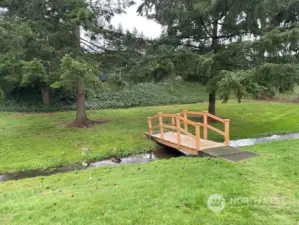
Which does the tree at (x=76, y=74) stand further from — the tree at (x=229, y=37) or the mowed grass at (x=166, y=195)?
the mowed grass at (x=166, y=195)

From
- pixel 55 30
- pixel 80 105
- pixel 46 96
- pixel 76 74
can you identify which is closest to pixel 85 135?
pixel 80 105

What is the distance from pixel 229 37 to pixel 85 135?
25.6 ft

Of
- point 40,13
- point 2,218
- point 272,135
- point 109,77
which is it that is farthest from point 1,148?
point 272,135

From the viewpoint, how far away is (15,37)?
1049cm

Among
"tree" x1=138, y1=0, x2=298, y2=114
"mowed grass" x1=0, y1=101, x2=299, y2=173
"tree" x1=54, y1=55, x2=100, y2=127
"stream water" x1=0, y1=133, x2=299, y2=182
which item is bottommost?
"stream water" x1=0, y1=133, x2=299, y2=182

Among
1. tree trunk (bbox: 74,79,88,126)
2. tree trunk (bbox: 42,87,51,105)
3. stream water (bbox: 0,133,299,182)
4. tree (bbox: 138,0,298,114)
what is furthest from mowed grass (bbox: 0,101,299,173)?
tree trunk (bbox: 42,87,51,105)

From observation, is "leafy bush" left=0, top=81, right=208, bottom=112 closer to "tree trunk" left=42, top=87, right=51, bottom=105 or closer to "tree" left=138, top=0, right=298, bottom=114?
"tree trunk" left=42, top=87, right=51, bottom=105

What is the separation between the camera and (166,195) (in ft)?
16.4

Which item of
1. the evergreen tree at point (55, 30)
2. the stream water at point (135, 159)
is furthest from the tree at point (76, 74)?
the stream water at point (135, 159)

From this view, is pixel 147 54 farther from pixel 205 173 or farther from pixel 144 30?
pixel 205 173

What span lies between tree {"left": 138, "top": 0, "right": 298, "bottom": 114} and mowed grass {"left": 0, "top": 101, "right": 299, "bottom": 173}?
2638mm

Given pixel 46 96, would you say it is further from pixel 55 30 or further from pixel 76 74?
pixel 76 74

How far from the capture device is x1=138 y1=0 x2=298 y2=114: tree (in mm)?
9898

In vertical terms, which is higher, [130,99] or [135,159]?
[130,99]
